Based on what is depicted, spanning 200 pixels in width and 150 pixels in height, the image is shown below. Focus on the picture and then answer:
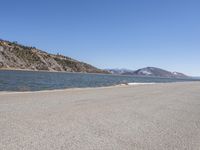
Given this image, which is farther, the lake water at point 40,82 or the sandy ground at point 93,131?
the lake water at point 40,82

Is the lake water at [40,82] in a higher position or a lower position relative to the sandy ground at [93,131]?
higher

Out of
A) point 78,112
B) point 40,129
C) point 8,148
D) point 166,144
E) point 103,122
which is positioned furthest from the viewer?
point 78,112

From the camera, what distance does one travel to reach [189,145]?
8680 millimetres

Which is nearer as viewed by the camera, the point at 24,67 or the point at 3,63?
the point at 3,63

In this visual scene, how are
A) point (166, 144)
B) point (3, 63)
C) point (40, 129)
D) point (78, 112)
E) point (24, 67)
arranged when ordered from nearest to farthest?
point (166, 144) → point (40, 129) → point (78, 112) → point (3, 63) → point (24, 67)

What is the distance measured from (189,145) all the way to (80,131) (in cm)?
293

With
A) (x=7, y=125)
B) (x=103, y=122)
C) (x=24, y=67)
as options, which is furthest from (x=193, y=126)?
(x=24, y=67)

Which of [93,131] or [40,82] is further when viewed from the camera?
[40,82]

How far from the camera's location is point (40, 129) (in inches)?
371

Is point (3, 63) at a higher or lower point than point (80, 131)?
higher

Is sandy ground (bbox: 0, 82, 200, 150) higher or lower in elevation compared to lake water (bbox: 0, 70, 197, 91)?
lower

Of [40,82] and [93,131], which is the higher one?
[40,82]

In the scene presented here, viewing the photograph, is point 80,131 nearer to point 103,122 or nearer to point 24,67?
point 103,122

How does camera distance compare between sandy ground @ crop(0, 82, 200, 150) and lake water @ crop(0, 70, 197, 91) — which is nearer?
sandy ground @ crop(0, 82, 200, 150)
